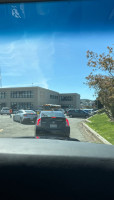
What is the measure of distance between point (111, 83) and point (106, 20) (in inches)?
454

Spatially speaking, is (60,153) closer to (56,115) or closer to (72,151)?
(72,151)

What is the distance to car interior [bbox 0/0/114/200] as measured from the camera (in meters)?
2.20

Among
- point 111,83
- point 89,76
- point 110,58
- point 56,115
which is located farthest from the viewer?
point 89,76

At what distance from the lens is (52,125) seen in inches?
346

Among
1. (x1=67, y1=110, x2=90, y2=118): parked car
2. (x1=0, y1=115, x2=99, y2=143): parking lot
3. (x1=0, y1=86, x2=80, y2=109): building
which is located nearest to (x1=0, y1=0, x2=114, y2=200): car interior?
(x1=0, y1=115, x2=99, y2=143): parking lot

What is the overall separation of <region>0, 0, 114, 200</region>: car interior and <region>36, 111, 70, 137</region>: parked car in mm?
6282

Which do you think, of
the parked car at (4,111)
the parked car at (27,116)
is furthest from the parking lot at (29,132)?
the parked car at (4,111)

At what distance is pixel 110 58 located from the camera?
47.8 feet

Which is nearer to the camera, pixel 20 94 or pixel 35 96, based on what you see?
pixel 20 94

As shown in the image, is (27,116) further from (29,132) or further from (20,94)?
(20,94)

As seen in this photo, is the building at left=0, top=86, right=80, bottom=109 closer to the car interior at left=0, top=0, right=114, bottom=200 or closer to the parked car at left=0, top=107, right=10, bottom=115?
the parked car at left=0, top=107, right=10, bottom=115

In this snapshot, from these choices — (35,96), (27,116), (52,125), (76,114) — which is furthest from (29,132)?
(76,114)

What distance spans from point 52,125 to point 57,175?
6.55m

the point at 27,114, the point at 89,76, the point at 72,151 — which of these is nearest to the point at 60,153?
the point at 72,151
